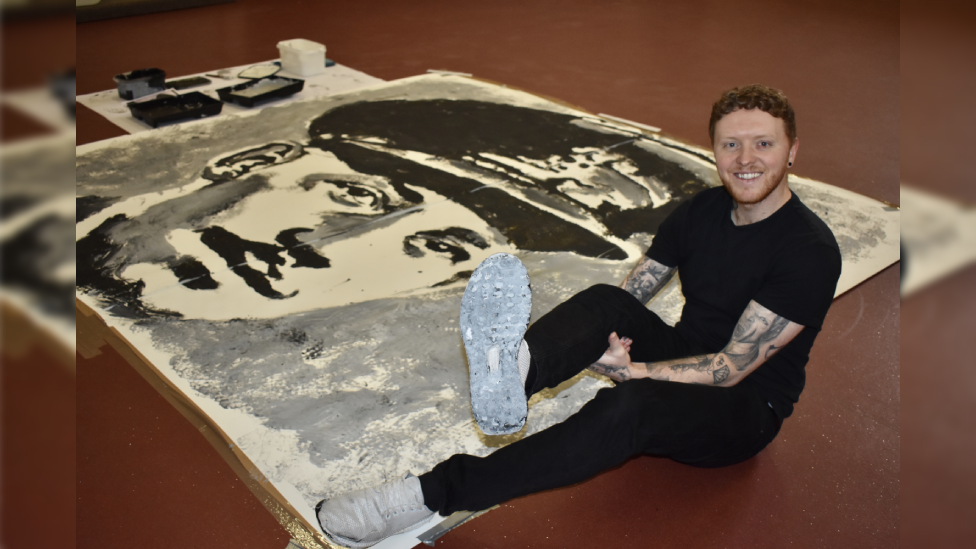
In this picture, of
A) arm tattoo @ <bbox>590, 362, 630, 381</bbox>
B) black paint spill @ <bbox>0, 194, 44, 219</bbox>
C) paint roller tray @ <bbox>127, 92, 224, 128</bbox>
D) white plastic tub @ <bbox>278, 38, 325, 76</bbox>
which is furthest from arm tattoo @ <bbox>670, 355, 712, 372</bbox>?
white plastic tub @ <bbox>278, 38, 325, 76</bbox>

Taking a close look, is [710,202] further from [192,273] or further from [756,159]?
[192,273]

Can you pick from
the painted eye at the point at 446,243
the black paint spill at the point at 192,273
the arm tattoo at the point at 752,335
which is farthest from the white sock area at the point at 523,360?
the black paint spill at the point at 192,273

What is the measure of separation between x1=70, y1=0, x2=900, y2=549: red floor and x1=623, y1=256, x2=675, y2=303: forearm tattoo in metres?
0.45

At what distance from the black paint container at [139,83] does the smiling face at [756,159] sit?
3.97 meters

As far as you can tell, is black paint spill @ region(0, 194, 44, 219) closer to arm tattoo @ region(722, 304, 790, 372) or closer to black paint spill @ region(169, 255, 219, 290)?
arm tattoo @ region(722, 304, 790, 372)

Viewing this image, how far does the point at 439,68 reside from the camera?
17.3ft

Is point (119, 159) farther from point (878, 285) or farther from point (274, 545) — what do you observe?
point (878, 285)

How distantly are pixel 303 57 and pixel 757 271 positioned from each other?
4021mm

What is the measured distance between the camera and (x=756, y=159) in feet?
5.53

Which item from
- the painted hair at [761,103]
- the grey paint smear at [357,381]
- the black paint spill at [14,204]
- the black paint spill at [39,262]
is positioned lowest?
the grey paint smear at [357,381]

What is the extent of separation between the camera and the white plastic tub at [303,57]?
4957 mm

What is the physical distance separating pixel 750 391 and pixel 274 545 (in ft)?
3.78

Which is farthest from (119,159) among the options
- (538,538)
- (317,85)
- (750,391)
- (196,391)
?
(750,391)

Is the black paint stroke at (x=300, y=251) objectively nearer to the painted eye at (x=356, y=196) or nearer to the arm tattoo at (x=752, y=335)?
the painted eye at (x=356, y=196)
